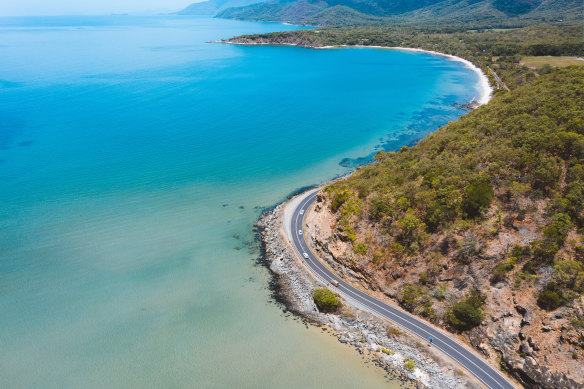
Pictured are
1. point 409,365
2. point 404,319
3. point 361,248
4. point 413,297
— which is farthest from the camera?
point 361,248

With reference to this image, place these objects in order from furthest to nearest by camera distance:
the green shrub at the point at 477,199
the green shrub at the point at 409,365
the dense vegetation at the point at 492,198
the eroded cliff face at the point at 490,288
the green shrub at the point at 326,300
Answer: the green shrub at the point at 326,300 → the green shrub at the point at 477,199 → the dense vegetation at the point at 492,198 → the green shrub at the point at 409,365 → the eroded cliff face at the point at 490,288

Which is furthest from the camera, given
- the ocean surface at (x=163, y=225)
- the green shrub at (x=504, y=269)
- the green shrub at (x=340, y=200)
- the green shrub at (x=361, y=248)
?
the green shrub at (x=340, y=200)

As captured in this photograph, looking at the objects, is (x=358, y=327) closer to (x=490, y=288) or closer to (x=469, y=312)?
(x=469, y=312)

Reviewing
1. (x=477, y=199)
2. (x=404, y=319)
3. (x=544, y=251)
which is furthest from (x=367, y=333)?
(x=477, y=199)

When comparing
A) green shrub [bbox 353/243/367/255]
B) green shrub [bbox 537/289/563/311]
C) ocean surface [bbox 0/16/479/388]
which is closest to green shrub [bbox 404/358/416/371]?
ocean surface [bbox 0/16/479/388]

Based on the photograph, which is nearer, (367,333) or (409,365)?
(409,365)

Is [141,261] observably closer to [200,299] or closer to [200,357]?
[200,299]

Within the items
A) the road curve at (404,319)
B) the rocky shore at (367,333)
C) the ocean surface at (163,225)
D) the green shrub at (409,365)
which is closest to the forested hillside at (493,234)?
the road curve at (404,319)

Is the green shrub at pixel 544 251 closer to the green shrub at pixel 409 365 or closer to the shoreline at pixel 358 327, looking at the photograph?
the shoreline at pixel 358 327
